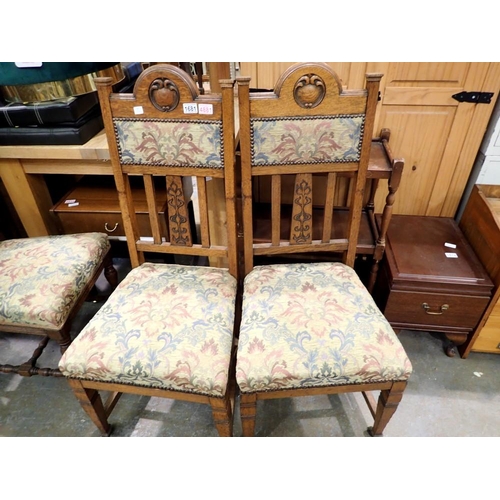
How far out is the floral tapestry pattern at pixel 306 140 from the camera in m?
1.12

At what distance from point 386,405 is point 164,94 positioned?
46.2 inches

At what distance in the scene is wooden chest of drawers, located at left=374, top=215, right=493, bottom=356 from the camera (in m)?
1.47

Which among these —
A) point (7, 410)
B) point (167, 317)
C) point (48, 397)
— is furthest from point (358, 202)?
point (7, 410)

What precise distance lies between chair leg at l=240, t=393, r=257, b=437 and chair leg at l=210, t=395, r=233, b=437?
4 cm

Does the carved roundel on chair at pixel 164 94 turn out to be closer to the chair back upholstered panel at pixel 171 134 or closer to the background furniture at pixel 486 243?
the chair back upholstered panel at pixel 171 134

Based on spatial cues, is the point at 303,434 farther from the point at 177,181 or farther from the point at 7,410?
the point at 7,410

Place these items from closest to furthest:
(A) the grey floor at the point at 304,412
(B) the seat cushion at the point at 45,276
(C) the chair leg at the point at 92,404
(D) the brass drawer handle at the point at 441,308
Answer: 1. (C) the chair leg at the point at 92,404
2. (B) the seat cushion at the point at 45,276
3. (A) the grey floor at the point at 304,412
4. (D) the brass drawer handle at the point at 441,308

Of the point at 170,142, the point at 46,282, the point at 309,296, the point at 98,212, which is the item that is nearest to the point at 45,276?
the point at 46,282

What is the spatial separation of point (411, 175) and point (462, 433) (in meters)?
1.10

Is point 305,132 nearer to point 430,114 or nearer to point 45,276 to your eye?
point 430,114

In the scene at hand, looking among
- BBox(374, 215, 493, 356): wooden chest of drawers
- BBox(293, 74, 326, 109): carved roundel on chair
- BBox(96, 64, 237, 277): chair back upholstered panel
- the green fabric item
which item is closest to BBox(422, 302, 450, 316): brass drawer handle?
BBox(374, 215, 493, 356): wooden chest of drawers

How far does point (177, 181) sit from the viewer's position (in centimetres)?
124

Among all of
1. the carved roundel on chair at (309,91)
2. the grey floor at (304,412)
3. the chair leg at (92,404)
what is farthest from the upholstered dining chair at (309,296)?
the chair leg at (92,404)

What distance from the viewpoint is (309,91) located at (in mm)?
1074
